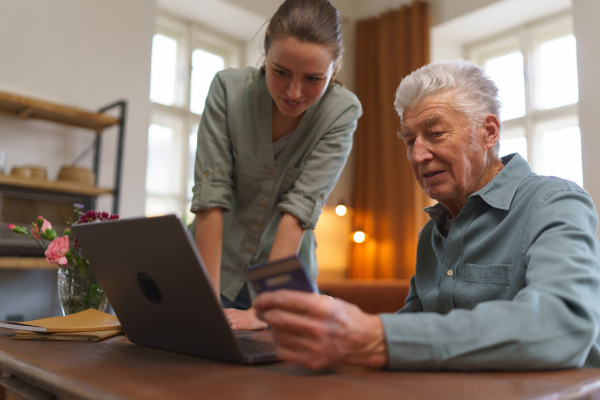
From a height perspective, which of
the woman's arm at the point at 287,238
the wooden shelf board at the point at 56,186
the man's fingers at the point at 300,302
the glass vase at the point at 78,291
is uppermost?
the wooden shelf board at the point at 56,186

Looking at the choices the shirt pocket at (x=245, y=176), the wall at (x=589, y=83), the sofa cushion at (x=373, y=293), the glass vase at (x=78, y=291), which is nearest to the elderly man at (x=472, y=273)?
the shirt pocket at (x=245, y=176)

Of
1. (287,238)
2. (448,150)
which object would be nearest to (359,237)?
(287,238)

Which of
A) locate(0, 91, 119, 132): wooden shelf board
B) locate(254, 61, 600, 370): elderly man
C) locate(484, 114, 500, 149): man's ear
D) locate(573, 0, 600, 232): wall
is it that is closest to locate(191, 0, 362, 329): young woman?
locate(254, 61, 600, 370): elderly man

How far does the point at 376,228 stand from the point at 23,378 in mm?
4447

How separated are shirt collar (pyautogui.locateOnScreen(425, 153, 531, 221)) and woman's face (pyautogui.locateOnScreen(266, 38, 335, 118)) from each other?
49cm

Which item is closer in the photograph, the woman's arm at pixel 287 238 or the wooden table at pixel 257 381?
the wooden table at pixel 257 381

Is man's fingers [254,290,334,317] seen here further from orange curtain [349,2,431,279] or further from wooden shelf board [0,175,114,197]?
orange curtain [349,2,431,279]

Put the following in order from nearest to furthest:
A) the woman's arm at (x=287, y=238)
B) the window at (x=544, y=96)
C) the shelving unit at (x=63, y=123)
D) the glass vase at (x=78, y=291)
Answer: the glass vase at (x=78, y=291) < the woman's arm at (x=287, y=238) < the shelving unit at (x=63, y=123) < the window at (x=544, y=96)

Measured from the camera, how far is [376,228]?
16.7 ft

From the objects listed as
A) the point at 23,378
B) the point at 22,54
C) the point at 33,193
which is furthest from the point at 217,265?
the point at 22,54

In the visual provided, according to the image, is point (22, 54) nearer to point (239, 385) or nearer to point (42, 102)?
point (42, 102)

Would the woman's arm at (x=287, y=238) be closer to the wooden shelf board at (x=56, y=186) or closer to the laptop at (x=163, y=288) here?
the laptop at (x=163, y=288)

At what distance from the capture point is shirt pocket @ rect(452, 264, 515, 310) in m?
0.91

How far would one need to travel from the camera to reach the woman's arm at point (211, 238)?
1.35 meters
